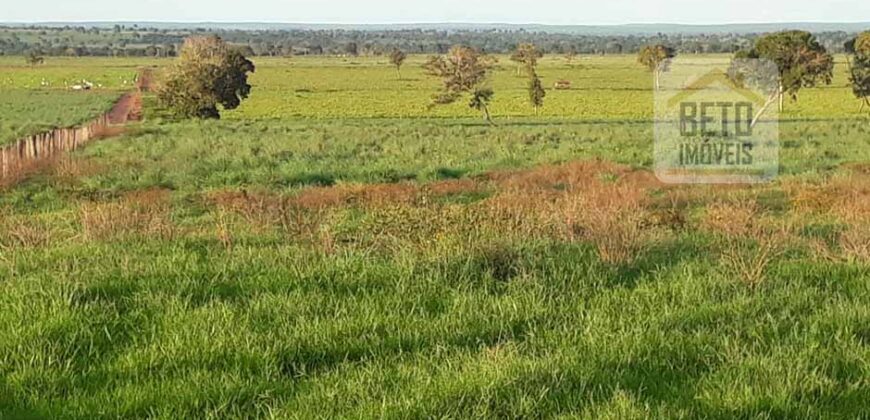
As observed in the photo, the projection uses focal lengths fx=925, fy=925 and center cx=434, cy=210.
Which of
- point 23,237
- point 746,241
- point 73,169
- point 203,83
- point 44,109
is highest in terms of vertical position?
point 203,83

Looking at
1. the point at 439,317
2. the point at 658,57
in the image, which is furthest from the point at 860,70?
the point at 439,317

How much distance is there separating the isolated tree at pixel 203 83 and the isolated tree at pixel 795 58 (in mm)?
30678

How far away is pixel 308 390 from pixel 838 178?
17471 millimetres

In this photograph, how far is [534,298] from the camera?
579 centimetres

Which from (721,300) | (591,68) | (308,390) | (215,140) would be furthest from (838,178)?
(591,68)

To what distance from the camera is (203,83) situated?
56.9 m

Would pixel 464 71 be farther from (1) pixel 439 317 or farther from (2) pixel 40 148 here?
(1) pixel 439 317

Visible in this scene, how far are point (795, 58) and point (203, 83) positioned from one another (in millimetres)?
33940

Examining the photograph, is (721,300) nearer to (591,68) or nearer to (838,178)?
(838,178)

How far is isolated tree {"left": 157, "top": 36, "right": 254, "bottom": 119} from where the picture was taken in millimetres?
56247

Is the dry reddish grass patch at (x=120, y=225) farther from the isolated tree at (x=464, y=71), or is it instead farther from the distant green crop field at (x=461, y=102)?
the distant green crop field at (x=461, y=102)

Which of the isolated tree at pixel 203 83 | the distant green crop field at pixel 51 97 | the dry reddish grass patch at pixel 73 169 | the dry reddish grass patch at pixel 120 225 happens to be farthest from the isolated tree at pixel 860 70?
the dry reddish grass patch at pixel 120 225

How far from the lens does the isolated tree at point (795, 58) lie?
43.1m

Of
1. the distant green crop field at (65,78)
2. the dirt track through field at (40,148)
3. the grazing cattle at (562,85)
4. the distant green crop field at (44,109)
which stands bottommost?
the dirt track through field at (40,148)
